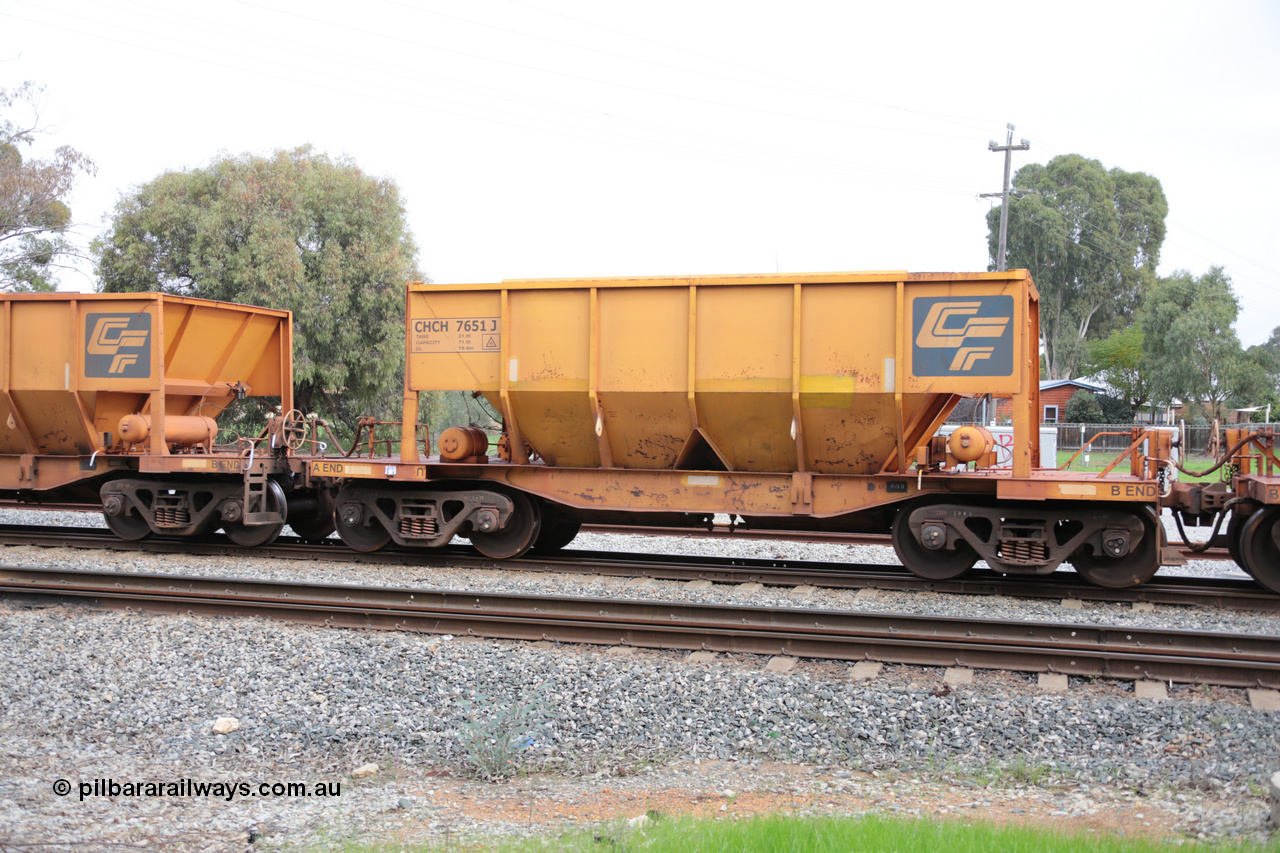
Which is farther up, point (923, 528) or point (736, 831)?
point (923, 528)

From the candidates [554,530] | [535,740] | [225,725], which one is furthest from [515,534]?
[535,740]

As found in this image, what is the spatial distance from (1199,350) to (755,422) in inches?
1877

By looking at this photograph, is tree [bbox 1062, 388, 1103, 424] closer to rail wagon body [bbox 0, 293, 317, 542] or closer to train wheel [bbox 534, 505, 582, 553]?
train wheel [bbox 534, 505, 582, 553]

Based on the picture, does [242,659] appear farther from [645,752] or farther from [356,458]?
[356,458]

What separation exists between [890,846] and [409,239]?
2413 cm

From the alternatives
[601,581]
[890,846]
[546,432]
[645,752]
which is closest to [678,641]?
[645,752]

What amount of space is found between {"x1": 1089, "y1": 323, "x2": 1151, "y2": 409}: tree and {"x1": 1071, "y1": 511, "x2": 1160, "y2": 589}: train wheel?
47.6m

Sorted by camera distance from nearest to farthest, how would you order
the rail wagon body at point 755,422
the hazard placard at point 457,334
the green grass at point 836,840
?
1. the green grass at point 836,840
2. the rail wagon body at point 755,422
3. the hazard placard at point 457,334

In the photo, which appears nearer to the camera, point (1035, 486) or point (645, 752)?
point (645, 752)

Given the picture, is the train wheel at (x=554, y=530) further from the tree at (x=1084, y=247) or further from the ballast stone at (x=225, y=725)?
the tree at (x=1084, y=247)

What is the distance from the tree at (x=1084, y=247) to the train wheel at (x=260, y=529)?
220 ft

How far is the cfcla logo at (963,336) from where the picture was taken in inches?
332

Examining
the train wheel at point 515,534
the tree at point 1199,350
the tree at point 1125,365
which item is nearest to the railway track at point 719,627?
the train wheel at point 515,534

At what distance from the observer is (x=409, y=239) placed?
980 inches
